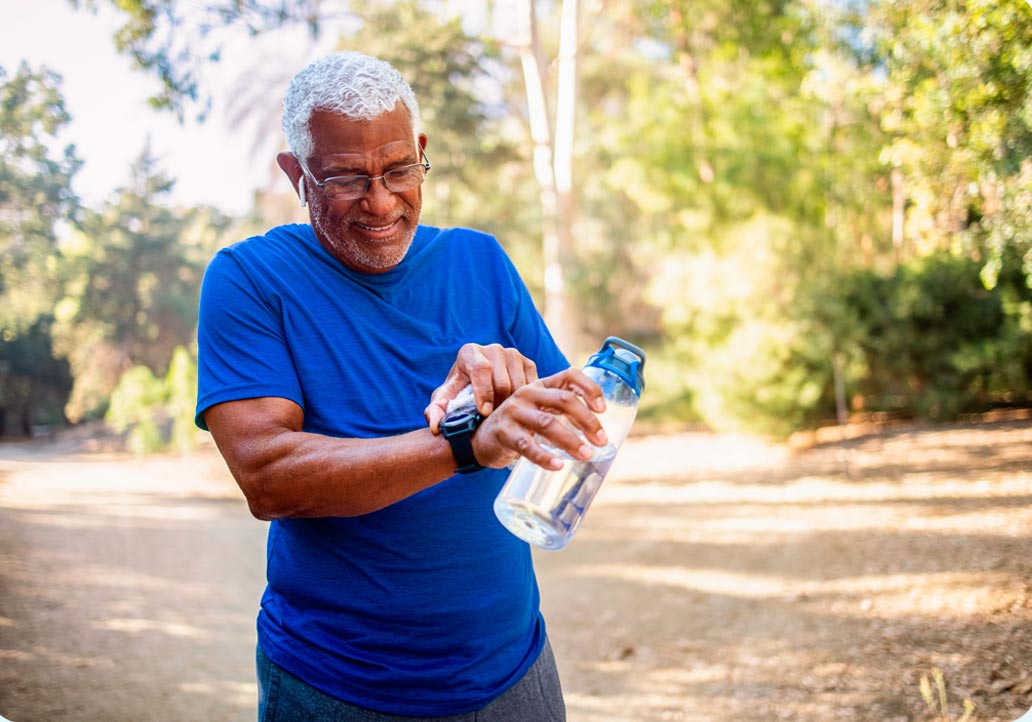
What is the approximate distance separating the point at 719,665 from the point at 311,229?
3.12m

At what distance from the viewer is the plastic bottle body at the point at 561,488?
118 cm

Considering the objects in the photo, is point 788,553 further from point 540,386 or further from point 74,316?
point 540,386

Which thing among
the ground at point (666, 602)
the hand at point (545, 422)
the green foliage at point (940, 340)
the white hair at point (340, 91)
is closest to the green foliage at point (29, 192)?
the ground at point (666, 602)

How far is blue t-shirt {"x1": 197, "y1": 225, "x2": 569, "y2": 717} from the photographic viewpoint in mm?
1200

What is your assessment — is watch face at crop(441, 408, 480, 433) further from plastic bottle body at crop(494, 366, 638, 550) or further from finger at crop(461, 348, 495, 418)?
plastic bottle body at crop(494, 366, 638, 550)

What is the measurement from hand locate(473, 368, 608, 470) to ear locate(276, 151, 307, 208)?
60cm

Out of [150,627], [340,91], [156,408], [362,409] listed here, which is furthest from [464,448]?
[156,408]

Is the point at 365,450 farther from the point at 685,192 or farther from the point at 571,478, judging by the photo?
the point at 685,192

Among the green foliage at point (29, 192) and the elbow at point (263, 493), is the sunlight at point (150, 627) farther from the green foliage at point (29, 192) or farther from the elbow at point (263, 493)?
the elbow at point (263, 493)

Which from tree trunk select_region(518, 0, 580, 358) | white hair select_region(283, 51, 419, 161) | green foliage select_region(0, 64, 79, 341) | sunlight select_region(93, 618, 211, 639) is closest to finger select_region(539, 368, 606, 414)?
white hair select_region(283, 51, 419, 161)

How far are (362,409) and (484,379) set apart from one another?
252 mm

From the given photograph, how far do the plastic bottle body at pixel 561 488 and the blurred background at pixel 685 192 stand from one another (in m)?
2.18

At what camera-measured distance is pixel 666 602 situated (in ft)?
15.7

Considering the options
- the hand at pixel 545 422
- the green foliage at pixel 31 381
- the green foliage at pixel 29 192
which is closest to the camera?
the hand at pixel 545 422
